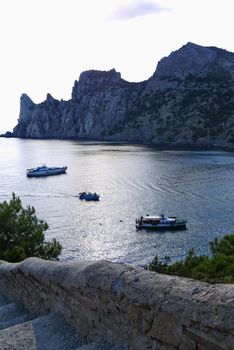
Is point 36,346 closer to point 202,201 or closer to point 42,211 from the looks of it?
point 42,211

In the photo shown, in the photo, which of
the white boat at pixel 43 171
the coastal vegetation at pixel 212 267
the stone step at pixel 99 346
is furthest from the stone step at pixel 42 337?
the white boat at pixel 43 171

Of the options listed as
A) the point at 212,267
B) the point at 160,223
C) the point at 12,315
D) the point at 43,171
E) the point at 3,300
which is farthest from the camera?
the point at 43,171

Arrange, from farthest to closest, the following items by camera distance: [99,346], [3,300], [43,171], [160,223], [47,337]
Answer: [43,171] < [160,223] < [3,300] < [47,337] < [99,346]

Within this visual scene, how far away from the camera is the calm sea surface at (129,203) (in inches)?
2429

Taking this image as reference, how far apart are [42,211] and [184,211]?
2596 centimetres

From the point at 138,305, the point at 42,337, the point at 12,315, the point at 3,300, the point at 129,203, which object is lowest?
the point at 129,203

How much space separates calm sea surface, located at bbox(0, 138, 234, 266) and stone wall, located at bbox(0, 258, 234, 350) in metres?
44.4

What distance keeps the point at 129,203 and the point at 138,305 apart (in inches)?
3073

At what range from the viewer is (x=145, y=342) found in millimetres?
7664

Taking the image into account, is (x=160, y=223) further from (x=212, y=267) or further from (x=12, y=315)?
(x=12, y=315)

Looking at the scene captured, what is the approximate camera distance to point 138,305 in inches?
314

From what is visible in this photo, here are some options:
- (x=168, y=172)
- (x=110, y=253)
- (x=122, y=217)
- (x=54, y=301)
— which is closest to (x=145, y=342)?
(x=54, y=301)

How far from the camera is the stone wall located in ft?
21.5

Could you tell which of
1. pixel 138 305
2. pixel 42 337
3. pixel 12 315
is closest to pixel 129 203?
pixel 12 315
